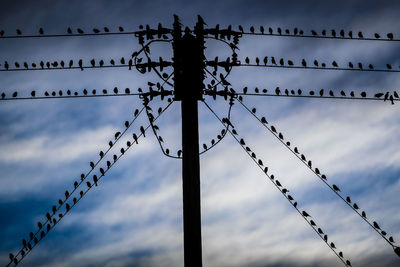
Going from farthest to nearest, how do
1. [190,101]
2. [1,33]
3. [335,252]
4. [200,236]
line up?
[1,33] < [335,252] < [190,101] < [200,236]

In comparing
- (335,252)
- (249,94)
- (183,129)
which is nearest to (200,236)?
(183,129)

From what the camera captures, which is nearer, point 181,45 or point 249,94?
point 181,45

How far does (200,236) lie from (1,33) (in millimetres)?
5604

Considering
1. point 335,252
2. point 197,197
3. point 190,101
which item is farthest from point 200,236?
point 335,252

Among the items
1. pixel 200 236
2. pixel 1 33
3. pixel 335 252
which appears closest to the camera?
pixel 200 236

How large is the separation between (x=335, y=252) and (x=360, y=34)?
174 inches

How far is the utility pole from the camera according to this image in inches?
274

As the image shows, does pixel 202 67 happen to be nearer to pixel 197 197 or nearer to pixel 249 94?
pixel 249 94

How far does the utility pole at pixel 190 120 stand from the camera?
6.96 m

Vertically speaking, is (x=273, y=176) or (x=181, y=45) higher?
(x=181, y=45)

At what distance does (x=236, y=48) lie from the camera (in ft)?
27.8

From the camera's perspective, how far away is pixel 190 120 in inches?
288

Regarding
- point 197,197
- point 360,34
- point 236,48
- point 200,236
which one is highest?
point 360,34

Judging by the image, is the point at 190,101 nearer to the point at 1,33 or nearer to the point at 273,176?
the point at 273,176
